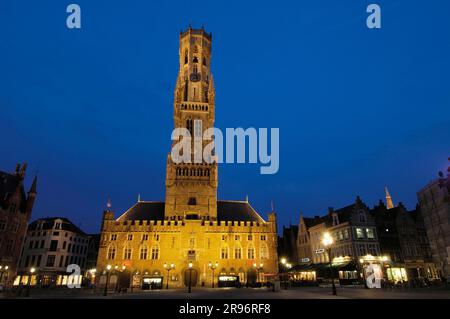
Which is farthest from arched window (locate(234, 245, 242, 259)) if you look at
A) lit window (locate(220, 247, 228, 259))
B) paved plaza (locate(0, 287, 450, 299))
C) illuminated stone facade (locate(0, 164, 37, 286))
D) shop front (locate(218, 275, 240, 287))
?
illuminated stone facade (locate(0, 164, 37, 286))

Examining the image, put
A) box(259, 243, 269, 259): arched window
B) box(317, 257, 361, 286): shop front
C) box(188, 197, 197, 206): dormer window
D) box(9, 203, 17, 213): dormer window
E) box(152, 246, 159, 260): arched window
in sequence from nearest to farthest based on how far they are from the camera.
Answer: box(317, 257, 361, 286): shop front, box(152, 246, 159, 260): arched window, box(259, 243, 269, 259): arched window, box(9, 203, 17, 213): dormer window, box(188, 197, 197, 206): dormer window

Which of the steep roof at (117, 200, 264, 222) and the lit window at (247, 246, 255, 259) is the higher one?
the steep roof at (117, 200, 264, 222)

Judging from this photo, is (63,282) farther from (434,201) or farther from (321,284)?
(434,201)

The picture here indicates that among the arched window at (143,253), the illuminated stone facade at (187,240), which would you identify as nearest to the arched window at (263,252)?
the illuminated stone facade at (187,240)

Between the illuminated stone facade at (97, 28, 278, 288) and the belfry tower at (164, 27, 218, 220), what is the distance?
182mm

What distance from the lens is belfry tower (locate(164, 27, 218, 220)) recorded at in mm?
48594

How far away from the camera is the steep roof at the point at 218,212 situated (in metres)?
49.1

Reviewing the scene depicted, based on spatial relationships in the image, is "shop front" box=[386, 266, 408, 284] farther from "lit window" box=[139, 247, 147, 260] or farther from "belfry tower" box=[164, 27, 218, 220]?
"lit window" box=[139, 247, 147, 260]

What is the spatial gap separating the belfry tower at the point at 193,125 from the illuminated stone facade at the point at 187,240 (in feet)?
0.60

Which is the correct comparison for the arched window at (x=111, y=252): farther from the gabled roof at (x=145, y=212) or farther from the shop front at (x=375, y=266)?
the shop front at (x=375, y=266)

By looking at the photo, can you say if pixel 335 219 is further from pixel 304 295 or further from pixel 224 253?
pixel 304 295
